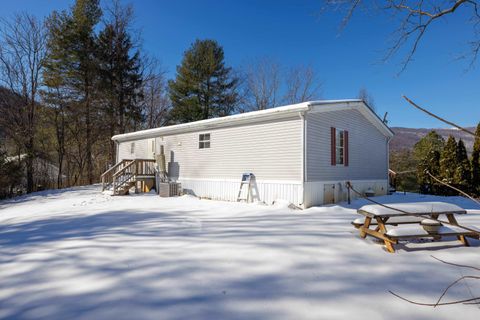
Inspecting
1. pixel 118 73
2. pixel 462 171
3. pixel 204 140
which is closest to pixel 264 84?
pixel 118 73

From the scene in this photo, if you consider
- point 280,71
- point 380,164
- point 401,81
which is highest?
point 280,71

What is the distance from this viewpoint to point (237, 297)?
260cm

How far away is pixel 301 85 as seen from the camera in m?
22.1

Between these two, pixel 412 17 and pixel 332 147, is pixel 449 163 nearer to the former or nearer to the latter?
pixel 332 147

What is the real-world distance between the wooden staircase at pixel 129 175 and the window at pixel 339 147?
7807 mm

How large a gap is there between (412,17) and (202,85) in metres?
19.1

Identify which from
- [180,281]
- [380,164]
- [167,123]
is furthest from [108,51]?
[180,281]

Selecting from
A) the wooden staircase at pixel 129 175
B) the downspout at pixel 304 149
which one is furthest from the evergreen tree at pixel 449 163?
the wooden staircase at pixel 129 175

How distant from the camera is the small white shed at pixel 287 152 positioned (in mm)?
8141

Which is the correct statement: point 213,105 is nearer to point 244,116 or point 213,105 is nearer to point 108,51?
point 108,51

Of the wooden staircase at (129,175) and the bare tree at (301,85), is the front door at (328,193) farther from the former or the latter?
the bare tree at (301,85)

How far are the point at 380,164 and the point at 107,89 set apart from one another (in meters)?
17.7

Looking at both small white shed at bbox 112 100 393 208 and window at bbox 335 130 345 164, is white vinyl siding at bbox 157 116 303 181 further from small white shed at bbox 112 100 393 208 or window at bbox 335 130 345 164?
window at bbox 335 130 345 164

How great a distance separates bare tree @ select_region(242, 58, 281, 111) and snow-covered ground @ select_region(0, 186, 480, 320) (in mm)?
17997
